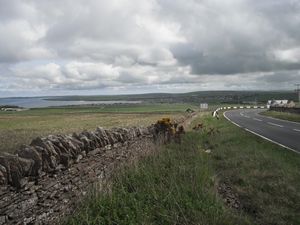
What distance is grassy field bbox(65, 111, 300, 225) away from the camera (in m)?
6.31

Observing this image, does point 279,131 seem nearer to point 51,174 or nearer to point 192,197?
point 192,197

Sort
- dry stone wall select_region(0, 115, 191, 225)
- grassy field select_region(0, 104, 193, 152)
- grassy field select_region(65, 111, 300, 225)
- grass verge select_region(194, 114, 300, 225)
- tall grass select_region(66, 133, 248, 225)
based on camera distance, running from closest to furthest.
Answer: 1. dry stone wall select_region(0, 115, 191, 225)
2. tall grass select_region(66, 133, 248, 225)
3. grassy field select_region(65, 111, 300, 225)
4. grass verge select_region(194, 114, 300, 225)
5. grassy field select_region(0, 104, 193, 152)

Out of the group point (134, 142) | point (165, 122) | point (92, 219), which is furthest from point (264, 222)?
point (165, 122)

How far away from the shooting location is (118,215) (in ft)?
20.6

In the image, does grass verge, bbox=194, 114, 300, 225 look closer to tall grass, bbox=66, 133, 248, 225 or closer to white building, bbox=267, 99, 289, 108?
tall grass, bbox=66, 133, 248, 225

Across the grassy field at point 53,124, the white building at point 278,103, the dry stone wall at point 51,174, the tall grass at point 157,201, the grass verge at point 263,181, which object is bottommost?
the white building at point 278,103

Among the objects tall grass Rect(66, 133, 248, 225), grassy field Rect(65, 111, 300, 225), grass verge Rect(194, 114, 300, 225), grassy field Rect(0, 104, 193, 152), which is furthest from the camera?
grassy field Rect(0, 104, 193, 152)

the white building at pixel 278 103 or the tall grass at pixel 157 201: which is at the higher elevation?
the tall grass at pixel 157 201

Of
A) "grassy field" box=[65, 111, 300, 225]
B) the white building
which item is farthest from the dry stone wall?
the white building

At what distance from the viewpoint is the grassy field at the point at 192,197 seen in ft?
20.7

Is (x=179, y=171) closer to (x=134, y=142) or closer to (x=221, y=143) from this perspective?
(x=134, y=142)

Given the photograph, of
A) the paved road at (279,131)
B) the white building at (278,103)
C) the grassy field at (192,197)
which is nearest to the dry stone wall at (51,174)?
the grassy field at (192,197)

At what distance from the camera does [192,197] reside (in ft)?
23.5

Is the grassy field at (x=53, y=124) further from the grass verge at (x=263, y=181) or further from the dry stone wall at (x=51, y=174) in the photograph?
the grass verge at (x=263, y=181)
